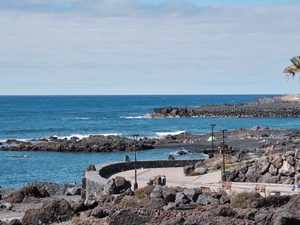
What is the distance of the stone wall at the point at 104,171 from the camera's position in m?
27.9

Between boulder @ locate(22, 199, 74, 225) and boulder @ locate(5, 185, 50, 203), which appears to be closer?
boulder @ locate(22, 199, 74, 225)

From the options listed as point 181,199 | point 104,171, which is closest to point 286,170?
point 181,199

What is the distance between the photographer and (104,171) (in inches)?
1246

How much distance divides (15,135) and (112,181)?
67.0 meters

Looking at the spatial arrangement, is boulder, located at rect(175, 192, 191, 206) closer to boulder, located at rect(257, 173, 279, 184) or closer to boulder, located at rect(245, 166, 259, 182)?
boulder, located at rect(257, 173, 279, 184)

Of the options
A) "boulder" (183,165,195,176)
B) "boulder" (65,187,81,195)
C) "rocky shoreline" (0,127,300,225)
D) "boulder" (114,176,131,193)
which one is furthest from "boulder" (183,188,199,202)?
Result: "boulder" (65,187,81,195)

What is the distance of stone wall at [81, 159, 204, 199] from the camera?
27875 mm

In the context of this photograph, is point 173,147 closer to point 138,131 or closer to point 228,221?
point 138,131

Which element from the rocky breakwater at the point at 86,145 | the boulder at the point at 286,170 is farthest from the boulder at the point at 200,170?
the rocky breakwater at the point at 86,145

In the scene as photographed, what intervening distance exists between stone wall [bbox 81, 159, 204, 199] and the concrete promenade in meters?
0.53

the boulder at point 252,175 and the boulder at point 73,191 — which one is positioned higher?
the boulder at point 252,175

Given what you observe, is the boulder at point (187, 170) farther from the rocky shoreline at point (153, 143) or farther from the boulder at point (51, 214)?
the rocky shoreline at point (153, 143)

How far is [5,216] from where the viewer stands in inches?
1116

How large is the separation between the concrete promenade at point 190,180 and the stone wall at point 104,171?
1.74 feet
